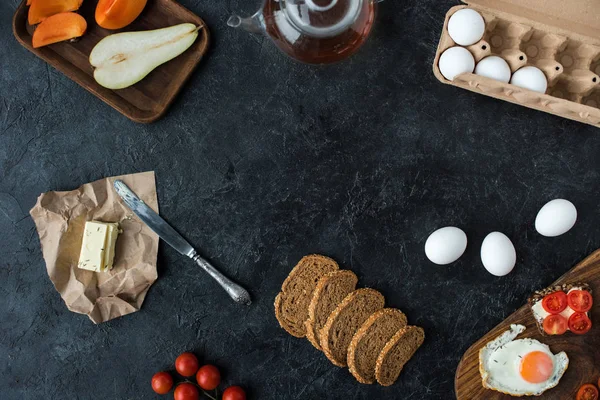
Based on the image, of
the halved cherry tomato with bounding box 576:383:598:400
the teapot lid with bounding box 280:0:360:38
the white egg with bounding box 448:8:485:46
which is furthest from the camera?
the halved cherry tomato with bounding box 576:383:598:400

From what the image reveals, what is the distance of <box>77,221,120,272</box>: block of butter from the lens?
171 cm

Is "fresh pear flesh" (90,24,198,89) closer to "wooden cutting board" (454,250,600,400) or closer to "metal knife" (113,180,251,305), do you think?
"metal knife" (113,180,251,305)

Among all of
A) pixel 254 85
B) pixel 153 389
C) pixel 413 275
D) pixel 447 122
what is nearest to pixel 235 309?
pixel 153 389

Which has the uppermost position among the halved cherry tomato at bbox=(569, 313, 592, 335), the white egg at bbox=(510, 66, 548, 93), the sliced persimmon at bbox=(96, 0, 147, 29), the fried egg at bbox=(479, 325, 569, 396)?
the white egg at bbox=(510, 66, 548, 93)

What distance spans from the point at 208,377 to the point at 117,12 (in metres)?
1.11

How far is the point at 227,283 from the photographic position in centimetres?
175

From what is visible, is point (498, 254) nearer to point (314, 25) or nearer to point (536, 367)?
point (536, 367)

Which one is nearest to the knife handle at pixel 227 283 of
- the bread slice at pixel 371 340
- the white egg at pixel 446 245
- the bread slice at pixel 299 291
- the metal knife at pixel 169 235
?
the metal knife at pixel 169 235

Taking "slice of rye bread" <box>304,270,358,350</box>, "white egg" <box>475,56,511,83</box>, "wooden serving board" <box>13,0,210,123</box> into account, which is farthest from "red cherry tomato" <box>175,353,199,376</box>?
"white egg" <box>475,56,511,83</box>

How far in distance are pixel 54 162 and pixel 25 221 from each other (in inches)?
8.3

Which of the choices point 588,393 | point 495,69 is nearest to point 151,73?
point 495,69

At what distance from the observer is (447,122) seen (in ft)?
5.75

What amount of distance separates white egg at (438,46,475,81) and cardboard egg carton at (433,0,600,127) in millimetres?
21

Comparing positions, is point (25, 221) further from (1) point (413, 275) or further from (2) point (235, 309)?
(1) point (413, 275)
